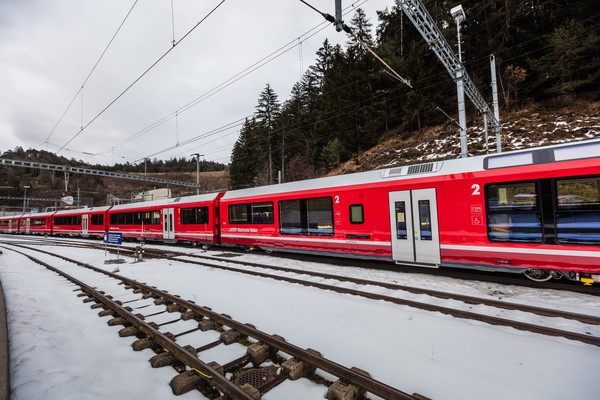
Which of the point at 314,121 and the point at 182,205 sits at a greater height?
the point at 314,121

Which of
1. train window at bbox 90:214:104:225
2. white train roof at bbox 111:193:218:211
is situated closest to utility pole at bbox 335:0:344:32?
white train roof at bbox 111:193:218:211

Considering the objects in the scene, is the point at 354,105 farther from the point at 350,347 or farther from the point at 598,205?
the point at 350,347

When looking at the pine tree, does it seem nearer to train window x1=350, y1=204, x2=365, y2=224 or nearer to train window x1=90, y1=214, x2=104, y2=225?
train window x1=90, y1=214, x2=104, y2=225

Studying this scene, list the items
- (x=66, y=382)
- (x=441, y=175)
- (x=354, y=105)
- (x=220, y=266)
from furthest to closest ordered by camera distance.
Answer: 1. (x=354, y=105)
2. (x=220, y=266)
3. (x=441, y=175)
4. (x=66, y=382)

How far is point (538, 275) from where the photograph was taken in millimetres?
6832

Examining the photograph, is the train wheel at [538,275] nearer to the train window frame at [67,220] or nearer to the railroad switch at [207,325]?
the railroad switch at [207,325]

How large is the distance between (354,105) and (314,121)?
8147 millimetres

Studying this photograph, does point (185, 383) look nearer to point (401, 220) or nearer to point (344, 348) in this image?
point (344, 348)

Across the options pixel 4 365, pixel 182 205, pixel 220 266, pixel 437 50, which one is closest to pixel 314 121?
pixel 182 205

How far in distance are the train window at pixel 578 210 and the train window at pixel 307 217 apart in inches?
242

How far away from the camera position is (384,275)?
26.8 ft

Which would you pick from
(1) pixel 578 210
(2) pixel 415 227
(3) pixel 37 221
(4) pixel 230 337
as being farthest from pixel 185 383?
(3) pixel 37 221

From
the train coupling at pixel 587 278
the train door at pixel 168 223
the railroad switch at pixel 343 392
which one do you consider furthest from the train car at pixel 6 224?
the train coupling at pixel 587 278

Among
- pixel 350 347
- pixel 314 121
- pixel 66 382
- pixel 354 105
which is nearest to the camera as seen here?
pixel 66 382
